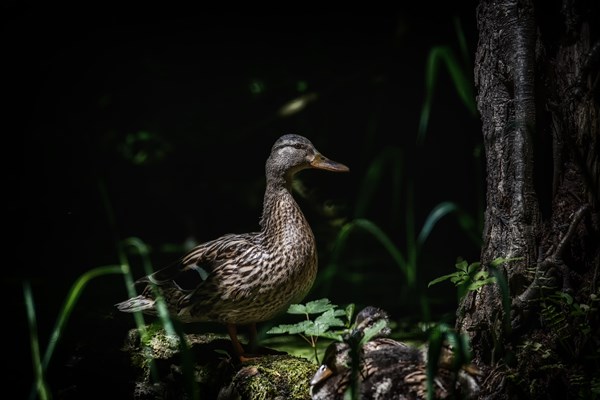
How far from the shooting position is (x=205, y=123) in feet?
21.8

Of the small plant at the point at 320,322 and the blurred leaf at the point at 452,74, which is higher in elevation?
the blurred leaf at the point at 452,74

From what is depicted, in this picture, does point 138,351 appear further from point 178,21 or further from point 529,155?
point 178,21

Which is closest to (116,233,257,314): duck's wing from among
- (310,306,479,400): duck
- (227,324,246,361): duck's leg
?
(227,324,246,361): duck's leg

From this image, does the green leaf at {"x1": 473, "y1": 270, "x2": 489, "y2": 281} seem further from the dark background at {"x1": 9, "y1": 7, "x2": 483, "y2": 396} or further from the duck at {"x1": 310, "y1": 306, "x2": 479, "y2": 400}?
the dark background at {"x1": 9, "y1": 7, "x2": 483, "y2": 396}

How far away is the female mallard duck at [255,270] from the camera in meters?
3.35

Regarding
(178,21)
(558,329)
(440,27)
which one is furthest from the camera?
(178,21)

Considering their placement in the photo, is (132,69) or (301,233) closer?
(301,233)

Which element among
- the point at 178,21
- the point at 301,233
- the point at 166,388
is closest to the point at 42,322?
the point at 166,388

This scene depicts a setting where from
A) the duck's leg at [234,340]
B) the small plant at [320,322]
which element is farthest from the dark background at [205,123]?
the small plant at [320,322]

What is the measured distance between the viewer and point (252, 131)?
6.28 metres

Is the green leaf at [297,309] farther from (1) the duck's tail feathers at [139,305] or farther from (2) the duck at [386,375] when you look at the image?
(1) the duck's tail feathers at [139,305]

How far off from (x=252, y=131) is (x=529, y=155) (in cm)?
365

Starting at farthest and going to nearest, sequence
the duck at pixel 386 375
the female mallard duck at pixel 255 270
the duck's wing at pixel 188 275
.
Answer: the duck's wing at pixel 188 275 → the female mallard duck at pixel 255 270 → the duck at pixel 386 375

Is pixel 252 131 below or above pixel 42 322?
above
